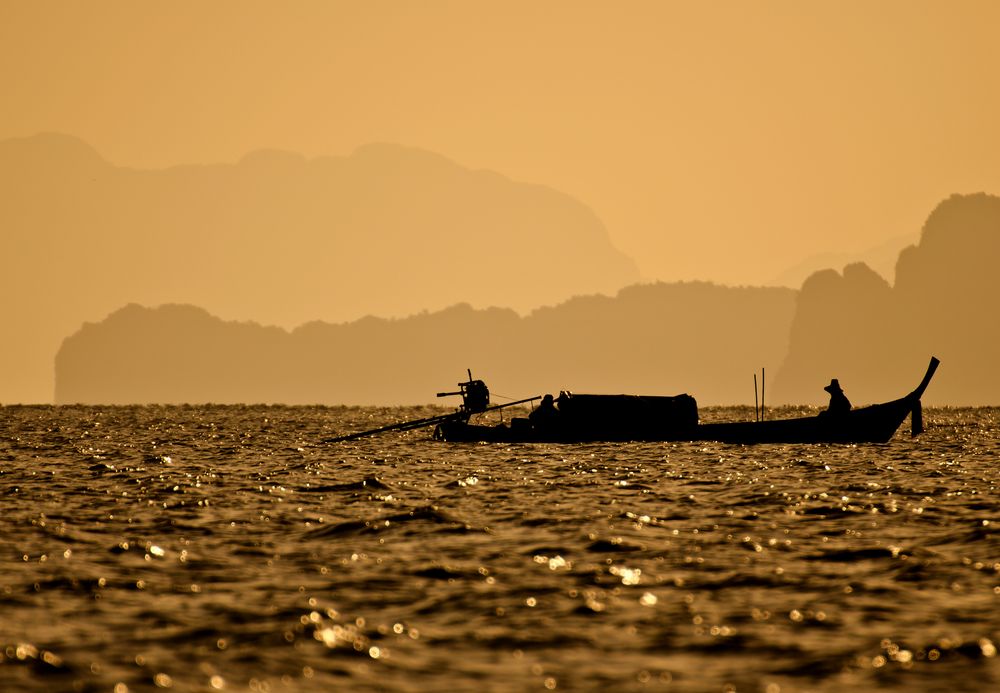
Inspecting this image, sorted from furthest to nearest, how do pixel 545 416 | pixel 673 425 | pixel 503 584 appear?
pixel 545 416
pixel 673 425
pixel 503 584

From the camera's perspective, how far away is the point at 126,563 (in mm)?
18594

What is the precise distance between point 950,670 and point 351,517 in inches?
579

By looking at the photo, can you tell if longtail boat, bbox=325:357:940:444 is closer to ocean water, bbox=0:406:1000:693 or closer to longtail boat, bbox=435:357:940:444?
longtail boat, bbox=435:357:940:444

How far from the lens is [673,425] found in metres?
51.9

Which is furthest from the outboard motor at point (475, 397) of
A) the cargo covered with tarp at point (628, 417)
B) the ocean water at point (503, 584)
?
the ocean water at point (503, 584)

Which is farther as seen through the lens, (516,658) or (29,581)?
(29,581)

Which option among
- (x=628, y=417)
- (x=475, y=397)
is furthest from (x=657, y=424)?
(x=475, y=397)

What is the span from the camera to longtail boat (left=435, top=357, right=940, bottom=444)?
49469 mm

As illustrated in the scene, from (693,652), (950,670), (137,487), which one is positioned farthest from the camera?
(137,487)

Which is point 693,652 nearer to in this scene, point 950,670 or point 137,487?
point 950,670

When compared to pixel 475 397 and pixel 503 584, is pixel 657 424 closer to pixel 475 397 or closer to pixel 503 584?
pixel 475 397

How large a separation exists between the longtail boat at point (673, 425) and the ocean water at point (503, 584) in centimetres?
1542

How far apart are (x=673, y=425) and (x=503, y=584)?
118 feet

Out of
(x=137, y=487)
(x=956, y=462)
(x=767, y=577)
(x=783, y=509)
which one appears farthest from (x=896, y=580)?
(x=956, y=462)
